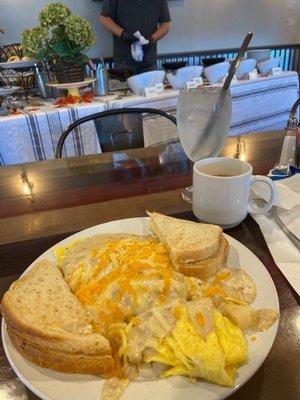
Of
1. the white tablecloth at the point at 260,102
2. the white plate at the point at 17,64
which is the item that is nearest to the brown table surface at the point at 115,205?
the white tablecloth at the point at 260,102

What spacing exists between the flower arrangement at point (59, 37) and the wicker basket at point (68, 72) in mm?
34

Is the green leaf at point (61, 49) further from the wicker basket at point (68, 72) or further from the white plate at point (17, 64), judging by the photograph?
the white plate at point (17, 64)

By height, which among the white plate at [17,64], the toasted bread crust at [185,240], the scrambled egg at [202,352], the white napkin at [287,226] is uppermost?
the white plate at [17,64]

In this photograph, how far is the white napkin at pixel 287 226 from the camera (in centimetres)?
67

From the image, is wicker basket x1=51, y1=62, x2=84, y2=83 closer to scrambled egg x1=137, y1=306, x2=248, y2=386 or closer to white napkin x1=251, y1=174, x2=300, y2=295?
white napkin x1=251, y1=174, x2=300, y2=295

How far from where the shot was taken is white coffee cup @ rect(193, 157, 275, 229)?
0.75 m

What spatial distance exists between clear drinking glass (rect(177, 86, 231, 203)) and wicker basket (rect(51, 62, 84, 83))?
A: 59.1 inches

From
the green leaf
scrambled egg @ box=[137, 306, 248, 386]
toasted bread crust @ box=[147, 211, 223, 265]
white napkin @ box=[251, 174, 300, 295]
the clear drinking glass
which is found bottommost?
white napkin @ box=[251, 174, 300, 295]

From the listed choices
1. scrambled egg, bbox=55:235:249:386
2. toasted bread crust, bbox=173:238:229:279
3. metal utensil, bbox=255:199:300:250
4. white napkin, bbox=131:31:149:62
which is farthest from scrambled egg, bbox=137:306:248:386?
white napkin, bbox=131:31:149:62

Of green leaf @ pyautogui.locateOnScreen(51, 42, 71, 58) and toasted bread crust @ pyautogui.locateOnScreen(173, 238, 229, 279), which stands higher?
green leaf @ pyautogui.locateOnScreen(51, 42, 71, 58)

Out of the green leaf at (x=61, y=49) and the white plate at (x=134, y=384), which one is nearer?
the white plate at (x=134, y=384)

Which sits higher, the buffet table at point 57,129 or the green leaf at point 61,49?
the green leaf at point 61,49

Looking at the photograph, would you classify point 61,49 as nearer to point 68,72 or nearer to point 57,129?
point 68,72

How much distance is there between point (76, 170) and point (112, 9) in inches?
101
